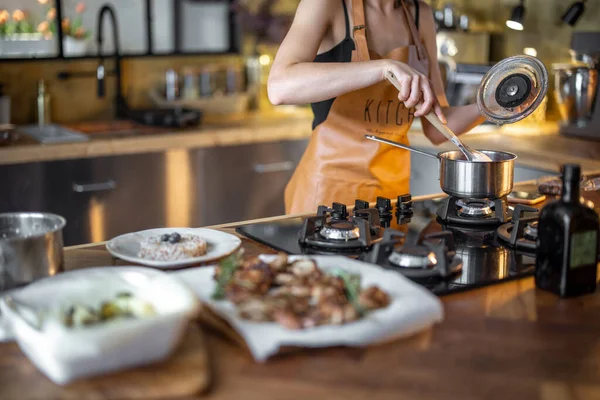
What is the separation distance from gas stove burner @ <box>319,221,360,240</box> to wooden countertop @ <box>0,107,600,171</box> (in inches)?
61.0

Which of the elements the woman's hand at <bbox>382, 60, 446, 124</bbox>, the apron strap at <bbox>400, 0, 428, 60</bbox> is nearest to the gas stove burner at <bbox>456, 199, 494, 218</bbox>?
the woman's hand at <bbox>382, 60, 446, 124</bbox>

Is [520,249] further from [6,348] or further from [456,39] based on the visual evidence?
[456,39]

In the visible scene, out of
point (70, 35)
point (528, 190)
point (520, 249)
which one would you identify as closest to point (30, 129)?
point (70, 35)

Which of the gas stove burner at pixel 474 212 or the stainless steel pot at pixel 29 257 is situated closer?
the stainless steel pot at pixel 29 257

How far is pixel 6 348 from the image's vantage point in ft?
3.43

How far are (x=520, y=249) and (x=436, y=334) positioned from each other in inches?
18.0

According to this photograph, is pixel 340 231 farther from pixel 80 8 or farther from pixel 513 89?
pixel 80 8

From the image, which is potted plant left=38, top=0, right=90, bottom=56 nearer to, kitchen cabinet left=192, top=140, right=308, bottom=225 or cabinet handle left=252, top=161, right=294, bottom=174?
kitchen cabinet left=192, top=140, right=308, bottom=225

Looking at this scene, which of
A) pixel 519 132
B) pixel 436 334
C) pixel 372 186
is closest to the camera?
pixel 436 334

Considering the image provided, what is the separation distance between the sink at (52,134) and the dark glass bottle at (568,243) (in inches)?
91.0

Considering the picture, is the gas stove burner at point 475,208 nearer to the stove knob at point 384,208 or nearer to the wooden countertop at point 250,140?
the stove knob at point 384,208

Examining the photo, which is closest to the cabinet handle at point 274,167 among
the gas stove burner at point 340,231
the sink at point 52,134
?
the sink at point 52,134

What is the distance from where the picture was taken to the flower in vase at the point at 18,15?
3682 millimetres

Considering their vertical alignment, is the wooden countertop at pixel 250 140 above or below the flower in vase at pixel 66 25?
below
